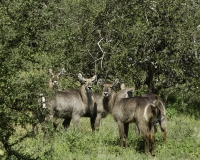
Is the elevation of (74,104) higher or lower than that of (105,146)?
higher

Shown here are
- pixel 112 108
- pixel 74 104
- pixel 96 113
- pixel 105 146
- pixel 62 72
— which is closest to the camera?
pixel 105 146

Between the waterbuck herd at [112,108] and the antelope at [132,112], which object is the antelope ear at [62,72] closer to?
the waterbuck herd at [112,108]

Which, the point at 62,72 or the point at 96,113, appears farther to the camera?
the point at 62,72

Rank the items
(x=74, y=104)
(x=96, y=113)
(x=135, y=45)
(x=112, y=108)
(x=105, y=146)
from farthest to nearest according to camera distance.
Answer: (x=135, y=45)
(x=96, y=113)
(x=74, y=104)
(x=112, y=108)
(x=105, y=146)

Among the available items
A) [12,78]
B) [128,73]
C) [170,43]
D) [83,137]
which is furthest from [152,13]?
[12,78]

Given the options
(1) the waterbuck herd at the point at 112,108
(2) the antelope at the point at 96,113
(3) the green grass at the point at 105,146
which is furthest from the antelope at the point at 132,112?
(2) the antelope at the point at 96,113

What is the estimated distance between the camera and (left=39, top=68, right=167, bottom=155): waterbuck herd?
10023 millimetres

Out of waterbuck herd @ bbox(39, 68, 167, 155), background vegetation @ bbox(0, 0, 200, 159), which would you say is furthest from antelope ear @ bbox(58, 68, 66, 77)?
background vegetation @ bbox(0, 0, 200, 159)

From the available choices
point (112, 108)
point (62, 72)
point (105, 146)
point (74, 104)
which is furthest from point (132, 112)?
point (62, 72)

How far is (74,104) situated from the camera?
41.8 ft

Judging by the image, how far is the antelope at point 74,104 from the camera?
40.4 feet

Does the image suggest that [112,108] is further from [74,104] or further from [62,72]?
[62,72]

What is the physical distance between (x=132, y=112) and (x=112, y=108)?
134cm

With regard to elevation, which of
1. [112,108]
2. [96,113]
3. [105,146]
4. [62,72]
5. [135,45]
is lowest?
[105,146]
